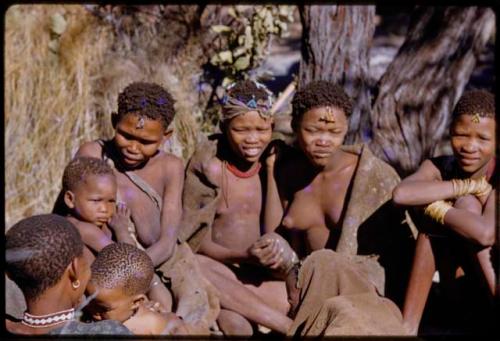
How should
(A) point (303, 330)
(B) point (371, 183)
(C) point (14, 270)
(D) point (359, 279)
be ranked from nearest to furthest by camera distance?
(C) point (14, 270)
(A) point (303, 330)
(D) point (359, 279)
(B) point (371, 183)

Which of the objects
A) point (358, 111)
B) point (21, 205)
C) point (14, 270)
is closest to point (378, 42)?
point (358, 111)

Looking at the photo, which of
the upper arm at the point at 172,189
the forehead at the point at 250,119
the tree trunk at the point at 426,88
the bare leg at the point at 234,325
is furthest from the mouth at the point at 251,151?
→ the tree trunk at the point at 426,88

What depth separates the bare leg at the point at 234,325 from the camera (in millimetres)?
4625

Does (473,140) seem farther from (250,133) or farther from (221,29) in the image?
(221,29)

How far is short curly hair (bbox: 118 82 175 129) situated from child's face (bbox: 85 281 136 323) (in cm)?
128

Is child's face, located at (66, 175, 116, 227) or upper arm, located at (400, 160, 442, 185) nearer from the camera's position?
child's face, located at (66, 175, 116, 227)

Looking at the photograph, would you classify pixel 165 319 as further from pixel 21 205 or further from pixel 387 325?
pixel 21 205

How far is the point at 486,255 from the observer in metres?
4.34

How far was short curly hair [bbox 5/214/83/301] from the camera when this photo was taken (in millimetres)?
3189

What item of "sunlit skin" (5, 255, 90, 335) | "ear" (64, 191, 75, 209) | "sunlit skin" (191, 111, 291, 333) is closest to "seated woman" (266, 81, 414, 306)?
"sunlit skin" (191, 111, 291, 333)

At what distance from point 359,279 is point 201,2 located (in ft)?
14.5

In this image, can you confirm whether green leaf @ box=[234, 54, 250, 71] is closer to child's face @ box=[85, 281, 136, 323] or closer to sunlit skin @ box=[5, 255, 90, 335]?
child's face @ box=[85, 281, 136, 323]

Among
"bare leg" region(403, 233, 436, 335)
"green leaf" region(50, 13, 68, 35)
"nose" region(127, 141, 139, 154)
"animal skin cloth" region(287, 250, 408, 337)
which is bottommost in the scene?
"bare leg" region(403, 233, 436, 335)

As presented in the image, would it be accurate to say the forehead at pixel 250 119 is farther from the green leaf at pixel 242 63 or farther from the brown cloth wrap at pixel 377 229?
the green leaf at pixel 242 63
